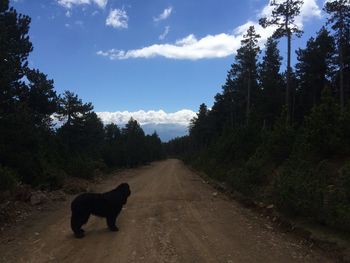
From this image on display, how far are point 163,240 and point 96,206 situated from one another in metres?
1.89

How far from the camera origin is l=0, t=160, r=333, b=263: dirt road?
834cm

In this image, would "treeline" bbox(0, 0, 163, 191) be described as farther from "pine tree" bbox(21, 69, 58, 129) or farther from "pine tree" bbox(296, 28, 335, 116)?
"pine tree" bbox(296, 28, 335, 116)

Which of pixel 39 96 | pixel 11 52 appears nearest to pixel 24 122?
pixel 11 52

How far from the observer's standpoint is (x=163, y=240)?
9594mm

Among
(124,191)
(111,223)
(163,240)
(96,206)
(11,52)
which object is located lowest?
(163,240)

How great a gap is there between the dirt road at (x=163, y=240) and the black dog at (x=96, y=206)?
0.28m

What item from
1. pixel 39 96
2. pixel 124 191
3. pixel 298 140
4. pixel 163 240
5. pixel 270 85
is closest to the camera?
pixel 163 240

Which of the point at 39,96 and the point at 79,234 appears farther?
the point at 39,96

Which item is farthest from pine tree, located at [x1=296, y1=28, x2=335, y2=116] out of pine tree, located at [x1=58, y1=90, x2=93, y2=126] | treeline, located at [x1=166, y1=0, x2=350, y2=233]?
pine tree, located at [x1=58, y1=90, x2=93, y2=126]

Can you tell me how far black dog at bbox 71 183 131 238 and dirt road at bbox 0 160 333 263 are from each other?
28 cm

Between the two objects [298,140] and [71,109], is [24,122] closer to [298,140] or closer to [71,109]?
[298,140]

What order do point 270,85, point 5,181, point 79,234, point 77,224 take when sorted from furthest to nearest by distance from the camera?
point 270,85 → point 5,181 → point 77,224 → point 79,234

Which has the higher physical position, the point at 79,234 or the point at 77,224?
the point at 77,224

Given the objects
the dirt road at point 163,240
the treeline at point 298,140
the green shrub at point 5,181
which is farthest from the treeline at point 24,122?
the treeline at point 298,140
